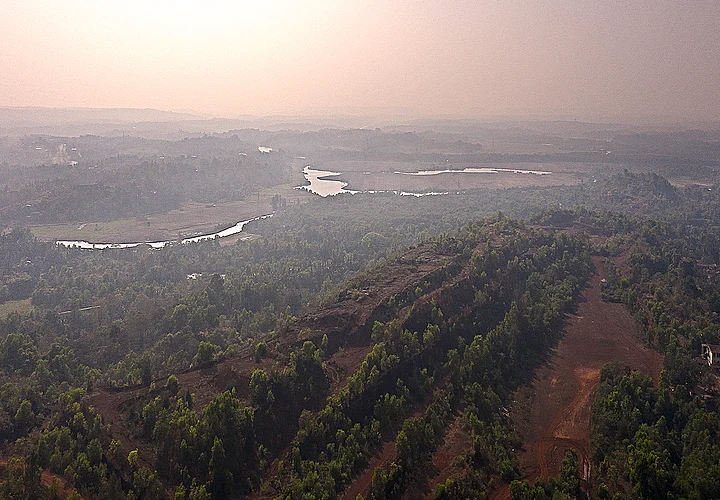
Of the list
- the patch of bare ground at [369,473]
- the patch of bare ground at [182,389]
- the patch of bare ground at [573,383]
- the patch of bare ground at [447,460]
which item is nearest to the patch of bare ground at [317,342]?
the patch of bare ground at [182,389]

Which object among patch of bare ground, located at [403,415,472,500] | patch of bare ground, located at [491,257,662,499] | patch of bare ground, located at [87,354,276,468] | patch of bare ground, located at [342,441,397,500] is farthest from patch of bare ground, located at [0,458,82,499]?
patch of bare ground, located at [491,257,662,499]

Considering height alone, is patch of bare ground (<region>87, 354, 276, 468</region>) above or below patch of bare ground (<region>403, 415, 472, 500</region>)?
above

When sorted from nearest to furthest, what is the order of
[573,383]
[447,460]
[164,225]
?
[447,460], [573,383], [164,225]

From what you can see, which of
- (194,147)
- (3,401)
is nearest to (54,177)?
(194,147)

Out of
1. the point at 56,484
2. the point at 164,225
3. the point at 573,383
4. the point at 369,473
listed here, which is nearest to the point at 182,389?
the point at 56,484

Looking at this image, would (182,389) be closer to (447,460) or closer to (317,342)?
(317,342)

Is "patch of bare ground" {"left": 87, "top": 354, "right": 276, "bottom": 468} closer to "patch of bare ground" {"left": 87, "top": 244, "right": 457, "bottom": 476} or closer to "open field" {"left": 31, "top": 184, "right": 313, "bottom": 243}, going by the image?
"patch of bare ground" {"left": 87, "top": 244, "right": 457, "bottom": 476}

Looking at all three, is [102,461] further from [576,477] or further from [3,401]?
[576,477]

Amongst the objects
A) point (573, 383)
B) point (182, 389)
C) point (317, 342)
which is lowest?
point (573, 383)
